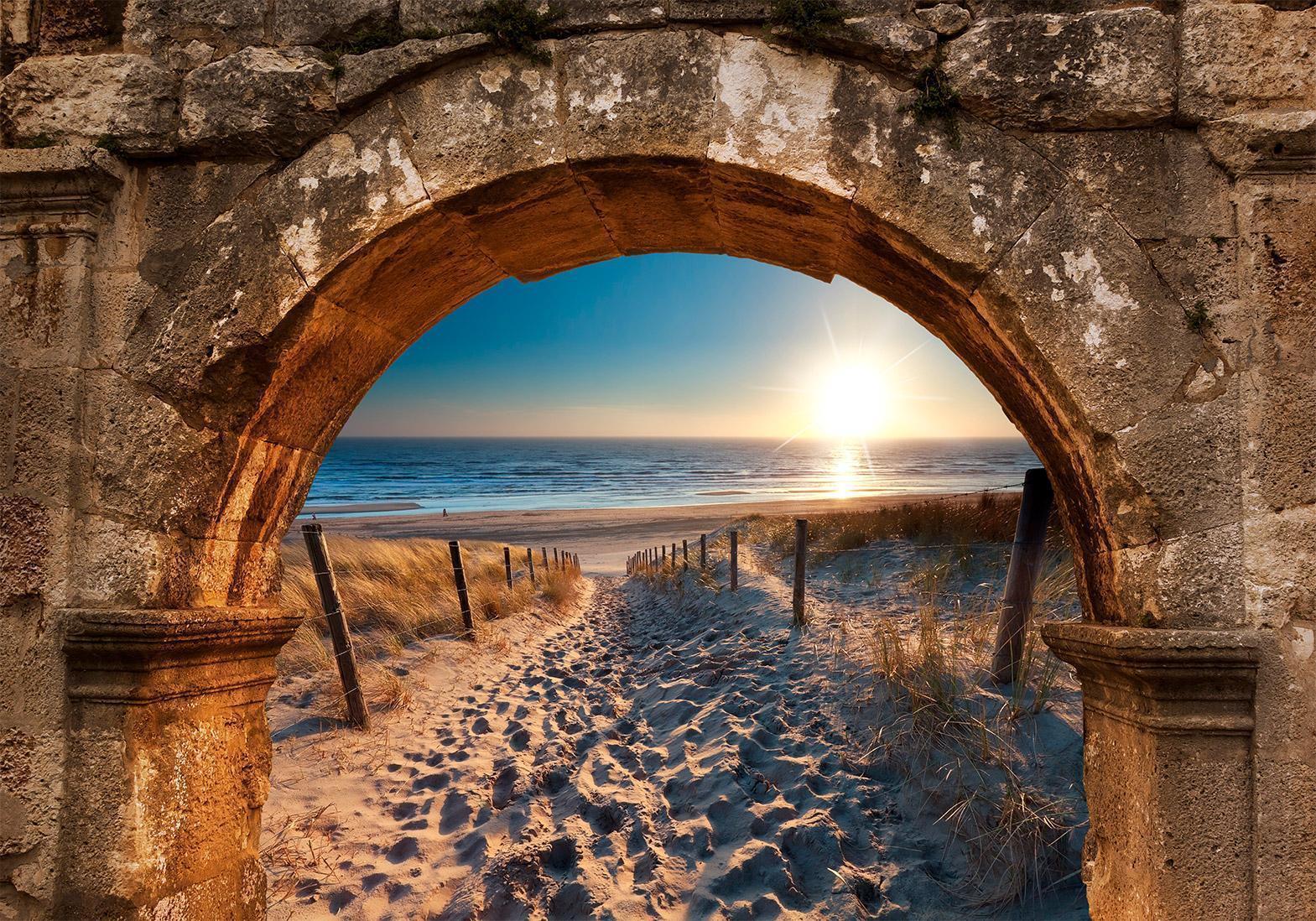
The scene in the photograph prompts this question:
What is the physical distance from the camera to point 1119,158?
213cm

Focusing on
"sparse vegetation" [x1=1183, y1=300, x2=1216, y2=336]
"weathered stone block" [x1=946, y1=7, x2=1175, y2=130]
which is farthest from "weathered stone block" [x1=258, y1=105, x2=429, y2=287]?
"sparse vegetation" [x1=1183, y1=300, x2=1216, y2=336]

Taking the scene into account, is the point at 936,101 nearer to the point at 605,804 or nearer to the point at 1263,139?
the point at 1263,139

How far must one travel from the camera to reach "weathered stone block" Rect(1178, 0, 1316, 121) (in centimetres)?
208

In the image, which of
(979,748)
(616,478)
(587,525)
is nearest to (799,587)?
(979,748)

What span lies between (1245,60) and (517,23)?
2.09m

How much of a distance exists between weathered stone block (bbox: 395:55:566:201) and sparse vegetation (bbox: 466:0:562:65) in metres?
0.04

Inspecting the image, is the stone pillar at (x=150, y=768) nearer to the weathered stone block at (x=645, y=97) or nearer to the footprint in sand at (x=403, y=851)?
the footprint in sand at (x=403, y=851)

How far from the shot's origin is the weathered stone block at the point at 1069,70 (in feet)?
6.88

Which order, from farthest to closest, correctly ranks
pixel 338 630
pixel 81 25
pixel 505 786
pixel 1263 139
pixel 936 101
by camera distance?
pixel 338 630
pixel 505 786
pixel 81 25
pixel 936 101
pixel 1263 139

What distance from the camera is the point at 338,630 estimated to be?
17.2ft

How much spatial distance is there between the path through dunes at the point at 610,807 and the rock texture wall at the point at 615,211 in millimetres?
1113

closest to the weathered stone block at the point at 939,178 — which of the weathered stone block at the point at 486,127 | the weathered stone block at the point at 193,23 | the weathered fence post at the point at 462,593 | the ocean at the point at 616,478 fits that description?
the weathered stone block at the point at 486,127

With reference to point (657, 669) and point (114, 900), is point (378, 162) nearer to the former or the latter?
point (114, 900)

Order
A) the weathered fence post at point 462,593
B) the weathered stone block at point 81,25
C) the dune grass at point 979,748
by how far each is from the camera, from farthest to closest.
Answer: the weathered fence post at point 462,593
the dune grass at point 979,748
the weathered stone block at point 81,25
